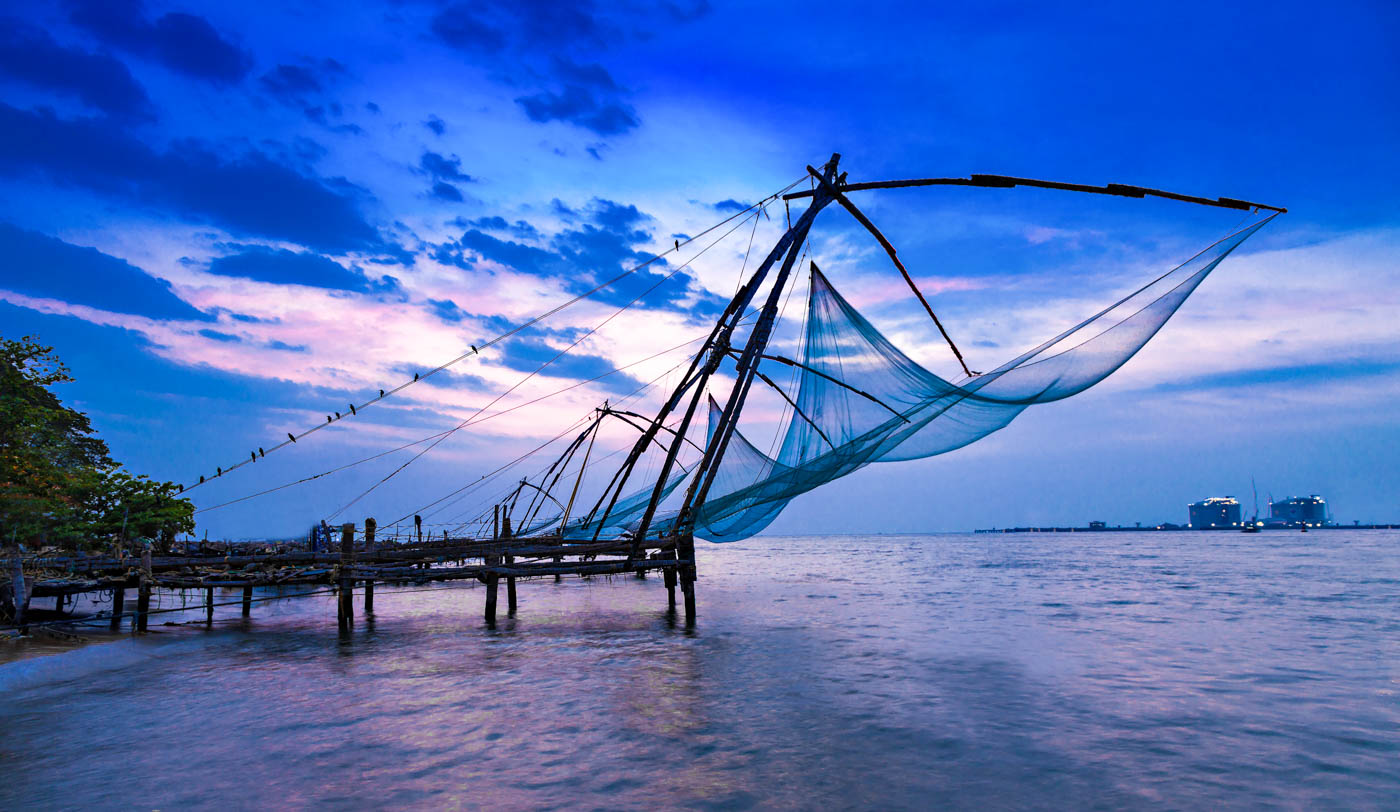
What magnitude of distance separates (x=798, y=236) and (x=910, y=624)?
9883mm

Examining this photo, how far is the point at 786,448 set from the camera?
1089 cm

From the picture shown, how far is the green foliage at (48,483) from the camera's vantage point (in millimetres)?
12305

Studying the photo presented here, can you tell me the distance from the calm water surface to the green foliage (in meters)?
2.49

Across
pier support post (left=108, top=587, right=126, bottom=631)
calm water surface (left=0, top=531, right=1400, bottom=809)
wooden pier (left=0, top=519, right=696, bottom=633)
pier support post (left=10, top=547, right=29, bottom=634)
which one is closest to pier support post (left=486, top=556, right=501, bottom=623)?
wooden pier (left=0, top=519, right=696, bottom=633)

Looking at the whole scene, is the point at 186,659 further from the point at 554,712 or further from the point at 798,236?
the point at 798,236

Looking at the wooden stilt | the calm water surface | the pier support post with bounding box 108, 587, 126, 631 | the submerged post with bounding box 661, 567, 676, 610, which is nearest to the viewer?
the calm water surface

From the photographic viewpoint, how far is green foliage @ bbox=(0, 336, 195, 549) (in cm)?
1230

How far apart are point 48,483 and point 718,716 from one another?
48.7ft

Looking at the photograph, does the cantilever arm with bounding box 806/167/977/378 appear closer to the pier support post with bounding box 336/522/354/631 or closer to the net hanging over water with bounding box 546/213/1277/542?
the net hanging over water with bounding box 546/213/1277/542

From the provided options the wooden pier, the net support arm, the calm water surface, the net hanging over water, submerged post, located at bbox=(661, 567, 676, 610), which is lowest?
the calm water surface

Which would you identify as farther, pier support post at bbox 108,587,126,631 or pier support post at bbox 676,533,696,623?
pier support post at bbox 108,587,126,631

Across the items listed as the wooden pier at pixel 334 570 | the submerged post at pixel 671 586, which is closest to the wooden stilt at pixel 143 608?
the wooden pier at pixel 334 570

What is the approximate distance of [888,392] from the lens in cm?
895

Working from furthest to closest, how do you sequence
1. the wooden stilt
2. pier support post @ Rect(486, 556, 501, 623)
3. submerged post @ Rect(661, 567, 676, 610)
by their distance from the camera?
submerged post @ Rect(661, 567, 676, 610), pier support post @ Rect(486, 556, 501, 623), the wooden stilt
